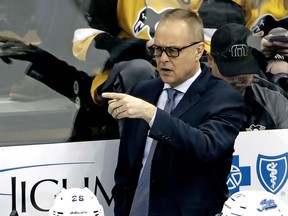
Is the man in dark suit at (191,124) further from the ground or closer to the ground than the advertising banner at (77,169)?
further from the ground

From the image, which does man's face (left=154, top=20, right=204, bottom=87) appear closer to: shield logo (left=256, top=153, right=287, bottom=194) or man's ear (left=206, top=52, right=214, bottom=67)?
man's ear (left=206, top=52, right=214, bottom=67)

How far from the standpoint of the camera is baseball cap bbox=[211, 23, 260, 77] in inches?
156

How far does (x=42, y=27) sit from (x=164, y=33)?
2.34 ft

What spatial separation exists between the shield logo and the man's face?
105cm

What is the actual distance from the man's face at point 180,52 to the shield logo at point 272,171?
105 centimetres

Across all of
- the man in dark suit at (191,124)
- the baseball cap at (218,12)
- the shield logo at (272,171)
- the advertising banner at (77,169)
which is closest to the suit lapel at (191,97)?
the man in dark suit at (191,124)

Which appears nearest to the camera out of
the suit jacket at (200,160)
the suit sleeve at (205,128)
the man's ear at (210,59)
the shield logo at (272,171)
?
the suit sleeve at (205,128)

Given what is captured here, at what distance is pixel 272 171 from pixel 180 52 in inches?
47.9

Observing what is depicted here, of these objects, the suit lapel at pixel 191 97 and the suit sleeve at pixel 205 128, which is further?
the suit lapel at pixel 191 97

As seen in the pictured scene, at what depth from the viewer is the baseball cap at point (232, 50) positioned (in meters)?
3.96

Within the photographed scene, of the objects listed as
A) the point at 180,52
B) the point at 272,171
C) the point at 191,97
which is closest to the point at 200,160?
the point at 191,97

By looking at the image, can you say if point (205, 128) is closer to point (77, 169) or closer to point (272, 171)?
point (77, 169)

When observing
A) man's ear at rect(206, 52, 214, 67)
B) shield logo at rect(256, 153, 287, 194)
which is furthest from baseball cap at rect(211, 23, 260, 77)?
shield logo at rect(256, 153, 287, 194)

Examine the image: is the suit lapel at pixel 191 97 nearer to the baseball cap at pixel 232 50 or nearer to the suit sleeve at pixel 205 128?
the suit sleeve at pixel 205 128
